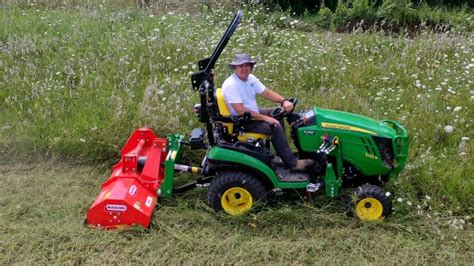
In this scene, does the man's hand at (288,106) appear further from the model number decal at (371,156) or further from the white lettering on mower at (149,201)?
the white lettering on mower at (149,201)

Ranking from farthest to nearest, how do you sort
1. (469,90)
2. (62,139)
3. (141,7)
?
(141,7)
(469,90)
(62,139)

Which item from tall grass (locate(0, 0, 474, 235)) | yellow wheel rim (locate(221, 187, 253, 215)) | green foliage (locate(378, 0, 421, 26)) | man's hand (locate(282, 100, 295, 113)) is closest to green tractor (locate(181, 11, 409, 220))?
yellow wheel rim (locate(221, 187, 253, 215))

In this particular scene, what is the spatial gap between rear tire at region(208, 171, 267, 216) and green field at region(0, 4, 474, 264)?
0.34ft

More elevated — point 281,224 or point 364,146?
point 364,146

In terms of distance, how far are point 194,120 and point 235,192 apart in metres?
1.63

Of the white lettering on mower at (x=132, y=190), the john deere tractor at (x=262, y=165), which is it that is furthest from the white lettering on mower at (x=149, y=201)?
the white lettering on mower at (x=132, y=190)

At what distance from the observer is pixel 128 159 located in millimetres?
4449

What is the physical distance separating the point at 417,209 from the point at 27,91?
190 inches

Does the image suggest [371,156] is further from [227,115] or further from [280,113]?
[227,115]

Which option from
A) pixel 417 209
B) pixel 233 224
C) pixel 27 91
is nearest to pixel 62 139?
pixel 27 91

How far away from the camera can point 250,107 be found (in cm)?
436

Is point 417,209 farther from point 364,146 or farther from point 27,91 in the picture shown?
point 27,91

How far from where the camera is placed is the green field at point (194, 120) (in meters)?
3.98

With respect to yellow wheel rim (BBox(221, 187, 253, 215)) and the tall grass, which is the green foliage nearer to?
the tall grass
